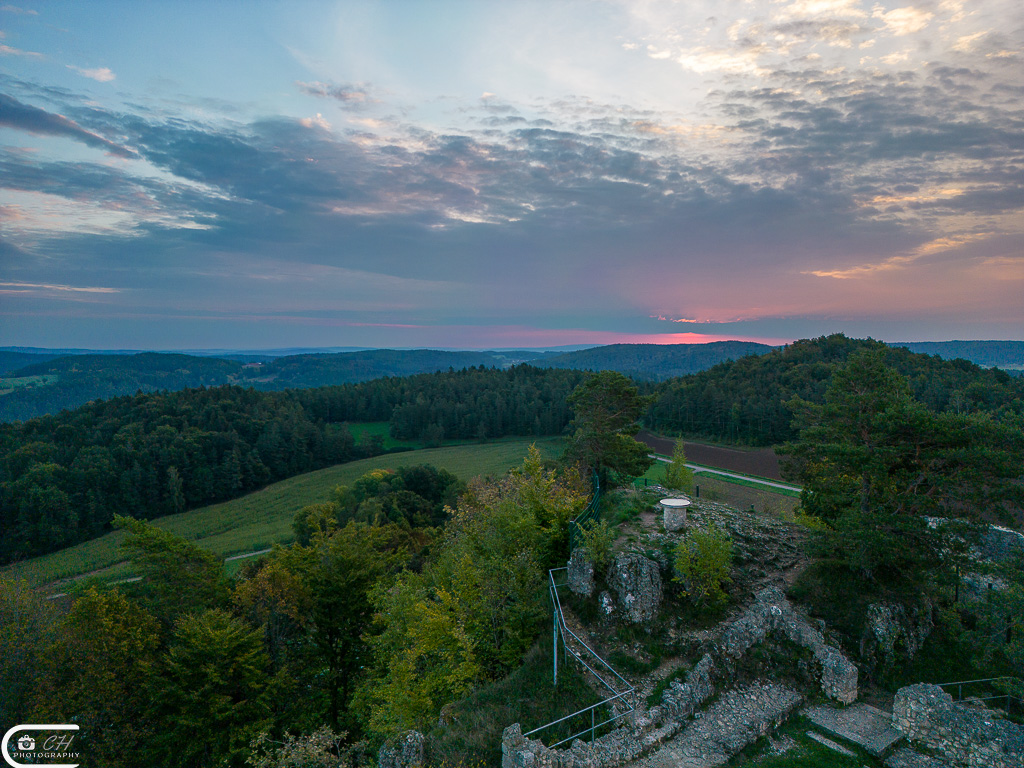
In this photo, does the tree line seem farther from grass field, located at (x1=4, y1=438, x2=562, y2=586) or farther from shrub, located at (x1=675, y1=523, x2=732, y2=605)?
grass field, located at (x1=4, y1=438, x2=562, y2=586)

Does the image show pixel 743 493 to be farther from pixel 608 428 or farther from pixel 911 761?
pixel 911 761

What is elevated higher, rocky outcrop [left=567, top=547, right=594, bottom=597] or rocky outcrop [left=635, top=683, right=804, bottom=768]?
rocky outcrop [left=567, top=547, right=594, bottom=597]

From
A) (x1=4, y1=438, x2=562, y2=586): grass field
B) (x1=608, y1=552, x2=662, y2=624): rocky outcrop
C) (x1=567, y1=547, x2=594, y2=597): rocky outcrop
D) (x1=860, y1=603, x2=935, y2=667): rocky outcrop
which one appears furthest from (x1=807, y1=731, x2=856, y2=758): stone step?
(x1=4, y1=438, x2=562, y2=586): grass field

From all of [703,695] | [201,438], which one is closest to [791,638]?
[703,695]

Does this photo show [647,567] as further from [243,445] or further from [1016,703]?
[243,445]

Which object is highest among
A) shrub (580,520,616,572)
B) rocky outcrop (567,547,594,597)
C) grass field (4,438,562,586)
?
shrub (580,520,616,572)

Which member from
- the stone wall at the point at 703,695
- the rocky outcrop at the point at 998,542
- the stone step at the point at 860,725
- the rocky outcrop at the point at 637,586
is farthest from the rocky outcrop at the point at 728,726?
the rocky outcrop at the point at 998,542
